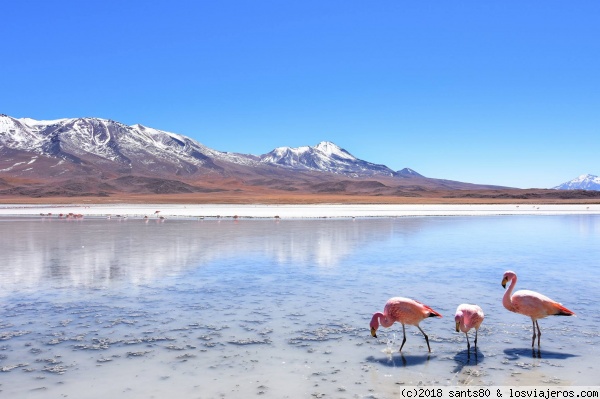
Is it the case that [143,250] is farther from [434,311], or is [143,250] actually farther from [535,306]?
[535,306]

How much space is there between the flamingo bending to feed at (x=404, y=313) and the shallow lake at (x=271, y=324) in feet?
1.17

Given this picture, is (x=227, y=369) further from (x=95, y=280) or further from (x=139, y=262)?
(x=139, y=262)

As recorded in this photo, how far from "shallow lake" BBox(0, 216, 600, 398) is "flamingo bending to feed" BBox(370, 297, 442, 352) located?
0.36 metres

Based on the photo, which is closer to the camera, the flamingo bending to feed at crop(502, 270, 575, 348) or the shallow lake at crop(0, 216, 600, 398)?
the shallow lake at crop(0, 216, 600, 398)

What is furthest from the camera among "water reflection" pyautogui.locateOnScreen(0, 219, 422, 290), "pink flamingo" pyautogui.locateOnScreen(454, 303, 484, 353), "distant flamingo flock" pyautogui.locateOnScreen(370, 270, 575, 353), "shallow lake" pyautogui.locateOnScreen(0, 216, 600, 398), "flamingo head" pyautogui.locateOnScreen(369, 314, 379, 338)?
"water reflection" pyautogui.locateOnScreen(0, 219, 422, 290)

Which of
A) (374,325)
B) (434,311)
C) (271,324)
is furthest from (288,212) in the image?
(434,311)

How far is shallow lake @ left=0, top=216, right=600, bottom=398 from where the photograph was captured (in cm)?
570

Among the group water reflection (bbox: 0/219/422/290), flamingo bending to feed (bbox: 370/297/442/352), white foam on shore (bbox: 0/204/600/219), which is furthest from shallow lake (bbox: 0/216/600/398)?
white foam on shore (bbox: 0/204/600/219)

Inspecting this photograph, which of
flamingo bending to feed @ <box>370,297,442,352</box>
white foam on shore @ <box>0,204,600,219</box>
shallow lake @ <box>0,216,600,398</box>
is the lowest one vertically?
shallow lake @ <box>0,216,600,398</box>

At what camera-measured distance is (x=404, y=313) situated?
22.1ft

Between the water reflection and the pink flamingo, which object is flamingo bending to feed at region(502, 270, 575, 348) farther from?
the water reflection

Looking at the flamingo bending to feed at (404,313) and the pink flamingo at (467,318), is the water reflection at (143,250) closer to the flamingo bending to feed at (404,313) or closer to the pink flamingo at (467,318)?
the flamingo bending to feed at (404,313)

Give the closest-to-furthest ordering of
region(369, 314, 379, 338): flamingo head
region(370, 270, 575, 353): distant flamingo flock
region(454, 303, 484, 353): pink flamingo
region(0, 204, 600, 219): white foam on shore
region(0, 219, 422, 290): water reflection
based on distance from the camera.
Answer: region(454, 303, 484, 353): pink flamingo → region(370, 270, 575, 353): distant flamingo flock → region(369, 314, 379, 338): flamingo head → region(0, 219, 422, 290): water reflection → region(0, 204, 600, 219): white foam on shore

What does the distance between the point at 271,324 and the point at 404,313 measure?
216 cm
